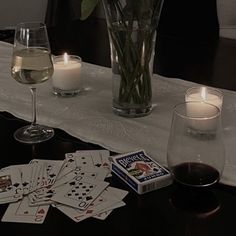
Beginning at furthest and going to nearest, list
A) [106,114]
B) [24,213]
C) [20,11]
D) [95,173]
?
[20,11], [106,114], [95,173], [24,213]

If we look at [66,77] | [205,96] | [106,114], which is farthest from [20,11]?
[205,96]

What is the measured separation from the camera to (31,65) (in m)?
1.10

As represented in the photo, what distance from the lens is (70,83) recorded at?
1.35 meters

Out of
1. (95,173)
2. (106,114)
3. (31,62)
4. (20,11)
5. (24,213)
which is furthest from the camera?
(20,11)

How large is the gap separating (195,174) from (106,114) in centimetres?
40

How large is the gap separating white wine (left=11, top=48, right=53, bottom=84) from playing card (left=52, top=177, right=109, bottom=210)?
0.94 feet

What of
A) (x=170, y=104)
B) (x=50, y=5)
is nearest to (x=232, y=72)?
(x=170, y=104)

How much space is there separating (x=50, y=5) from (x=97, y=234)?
2727 millimetres

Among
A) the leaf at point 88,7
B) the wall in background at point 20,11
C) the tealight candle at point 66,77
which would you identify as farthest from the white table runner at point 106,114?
the wall in background at point 20,11

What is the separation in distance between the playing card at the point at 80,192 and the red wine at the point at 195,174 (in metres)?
0.14

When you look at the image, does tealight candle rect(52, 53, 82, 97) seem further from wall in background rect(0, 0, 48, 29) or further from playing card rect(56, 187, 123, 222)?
wall in background rect(0, 0, 48, 29)

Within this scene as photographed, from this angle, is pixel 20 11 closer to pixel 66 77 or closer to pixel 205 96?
pixel 66 77

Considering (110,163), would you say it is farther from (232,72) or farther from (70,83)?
(232,72)

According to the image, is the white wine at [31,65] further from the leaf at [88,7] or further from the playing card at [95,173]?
the playing card at [95,173]
